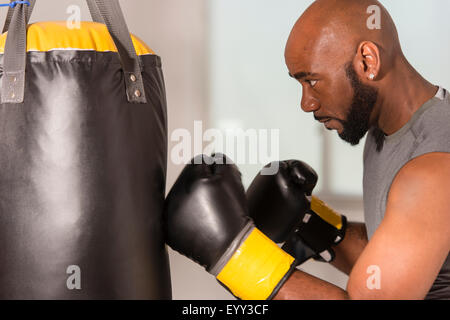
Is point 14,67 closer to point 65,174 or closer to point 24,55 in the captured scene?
point 24,55

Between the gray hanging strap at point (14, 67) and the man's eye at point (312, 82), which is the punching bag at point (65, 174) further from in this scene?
the man's eye at point (312, 82)

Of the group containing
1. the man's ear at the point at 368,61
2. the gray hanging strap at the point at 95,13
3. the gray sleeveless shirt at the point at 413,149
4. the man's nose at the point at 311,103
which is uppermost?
the gray hanging strap at the point at 95,13

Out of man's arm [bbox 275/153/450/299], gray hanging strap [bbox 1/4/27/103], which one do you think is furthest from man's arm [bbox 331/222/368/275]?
gray hanging strap [bbox 1/4/27/103]

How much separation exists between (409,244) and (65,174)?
725mm

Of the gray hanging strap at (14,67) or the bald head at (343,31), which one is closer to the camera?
the gray hanging strap at (14,67)

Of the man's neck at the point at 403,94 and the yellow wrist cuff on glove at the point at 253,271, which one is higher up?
the man's neck at the point at 403,94

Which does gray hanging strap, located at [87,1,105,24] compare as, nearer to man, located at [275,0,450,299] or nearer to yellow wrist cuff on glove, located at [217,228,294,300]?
man, located at [275,0,450,299]

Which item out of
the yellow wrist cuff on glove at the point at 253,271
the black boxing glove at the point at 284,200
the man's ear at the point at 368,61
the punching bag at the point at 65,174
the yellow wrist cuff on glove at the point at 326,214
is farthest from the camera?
the yellow wrist cuff on glove at the point at 326,214

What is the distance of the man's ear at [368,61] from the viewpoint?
1250 mm

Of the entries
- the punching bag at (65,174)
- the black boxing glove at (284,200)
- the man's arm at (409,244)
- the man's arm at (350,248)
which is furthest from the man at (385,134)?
the punching bag at (65,174)

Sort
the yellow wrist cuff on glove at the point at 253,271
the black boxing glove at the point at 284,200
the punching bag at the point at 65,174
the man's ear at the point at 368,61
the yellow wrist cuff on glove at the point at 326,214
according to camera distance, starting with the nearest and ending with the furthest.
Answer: the punching bag at the point at 65,174, the yellow wrist cuff on glove at the point at 253,271, the man's ear at the point at 368,61, the black boxing glove at the point at 284,200, the yellow wrist cuff on glove at the point at 326,214

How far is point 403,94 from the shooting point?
4.29ft
